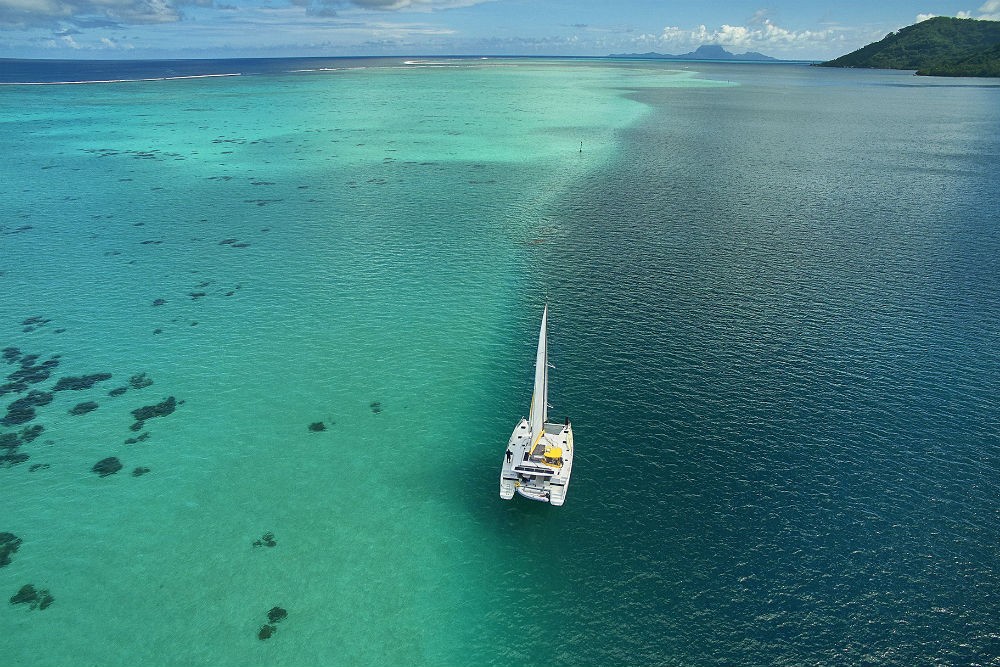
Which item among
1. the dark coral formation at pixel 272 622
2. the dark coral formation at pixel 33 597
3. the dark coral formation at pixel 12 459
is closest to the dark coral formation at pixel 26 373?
the dark coral formation at pixel 12 459

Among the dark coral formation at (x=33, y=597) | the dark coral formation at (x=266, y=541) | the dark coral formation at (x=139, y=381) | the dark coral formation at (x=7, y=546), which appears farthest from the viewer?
the dark coral formation at (x=139, y=381)

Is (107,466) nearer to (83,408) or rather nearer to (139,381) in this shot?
(83,408)

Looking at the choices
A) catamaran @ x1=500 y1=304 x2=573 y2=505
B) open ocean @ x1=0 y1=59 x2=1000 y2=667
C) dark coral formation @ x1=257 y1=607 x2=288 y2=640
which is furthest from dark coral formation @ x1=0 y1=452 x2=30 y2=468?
catamaran @ x1=500 y1=304 x2=573 y2=505

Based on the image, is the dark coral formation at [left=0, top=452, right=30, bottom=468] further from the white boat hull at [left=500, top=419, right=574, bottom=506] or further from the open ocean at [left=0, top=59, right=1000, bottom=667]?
the white boat hull at [left=500, top=419, right=574, bottom=506]

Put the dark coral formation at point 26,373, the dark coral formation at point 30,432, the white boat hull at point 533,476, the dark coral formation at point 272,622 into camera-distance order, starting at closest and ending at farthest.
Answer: the dark coral formation at point 272,622 → the white boat hull at point 533,476 → the dark coral formation at point 30,432 → the dark coral formation at point 26,373

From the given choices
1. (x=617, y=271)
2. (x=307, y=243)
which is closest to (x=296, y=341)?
(x=307, y=243)

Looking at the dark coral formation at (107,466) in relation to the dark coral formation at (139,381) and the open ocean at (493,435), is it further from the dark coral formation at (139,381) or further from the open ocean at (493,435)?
the dark coral formation at (139,381)

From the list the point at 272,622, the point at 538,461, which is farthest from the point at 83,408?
the point at 538,461
